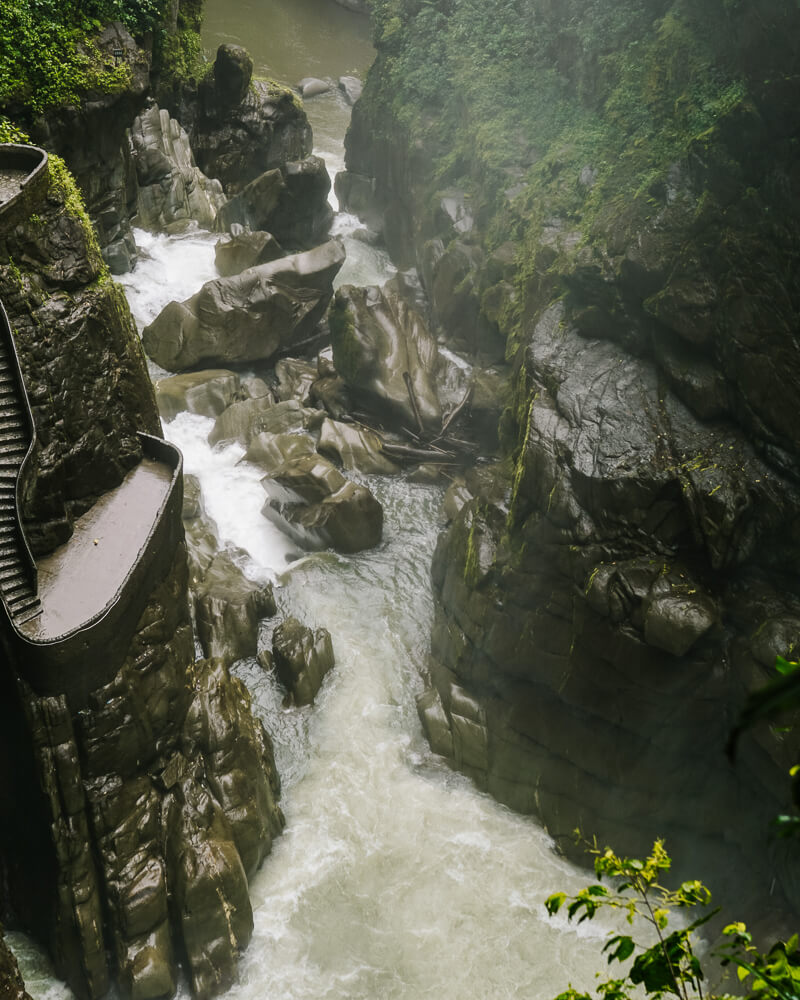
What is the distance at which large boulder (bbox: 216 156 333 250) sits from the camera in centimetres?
2233

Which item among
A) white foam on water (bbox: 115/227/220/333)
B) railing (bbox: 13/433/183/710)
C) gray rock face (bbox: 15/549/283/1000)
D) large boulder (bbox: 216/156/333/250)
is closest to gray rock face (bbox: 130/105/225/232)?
white foam on water (bbox: 115/227/220/333)

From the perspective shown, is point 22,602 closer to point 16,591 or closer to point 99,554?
point 16,591

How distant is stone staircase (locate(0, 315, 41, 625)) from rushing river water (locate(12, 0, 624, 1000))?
4.04 meters

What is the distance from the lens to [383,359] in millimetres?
17281

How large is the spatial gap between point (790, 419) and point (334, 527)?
7895 millimetres

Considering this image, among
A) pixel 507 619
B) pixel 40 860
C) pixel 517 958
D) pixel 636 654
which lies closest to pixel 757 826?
pixel 636 654

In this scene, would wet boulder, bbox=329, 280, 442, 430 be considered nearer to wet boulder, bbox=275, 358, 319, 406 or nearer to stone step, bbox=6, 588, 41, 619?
wet boulder, bbox=275, 358, 319, 406

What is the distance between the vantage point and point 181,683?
9.71 metres

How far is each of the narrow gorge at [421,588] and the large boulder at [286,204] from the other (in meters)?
5.82

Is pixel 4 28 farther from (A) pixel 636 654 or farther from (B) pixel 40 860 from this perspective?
(A) pixel 636 654

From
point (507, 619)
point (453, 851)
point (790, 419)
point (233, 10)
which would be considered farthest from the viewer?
point (233, 10)

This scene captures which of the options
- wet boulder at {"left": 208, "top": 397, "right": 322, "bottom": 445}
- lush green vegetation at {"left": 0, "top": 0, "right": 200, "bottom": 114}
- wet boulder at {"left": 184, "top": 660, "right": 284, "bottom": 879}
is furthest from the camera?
wet boulder at {"left": 208, "top": 397, "right": 322, "bottom": 445}

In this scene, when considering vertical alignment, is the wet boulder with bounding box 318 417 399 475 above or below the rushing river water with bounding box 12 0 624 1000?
above

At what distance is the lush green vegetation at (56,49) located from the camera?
14.5m
